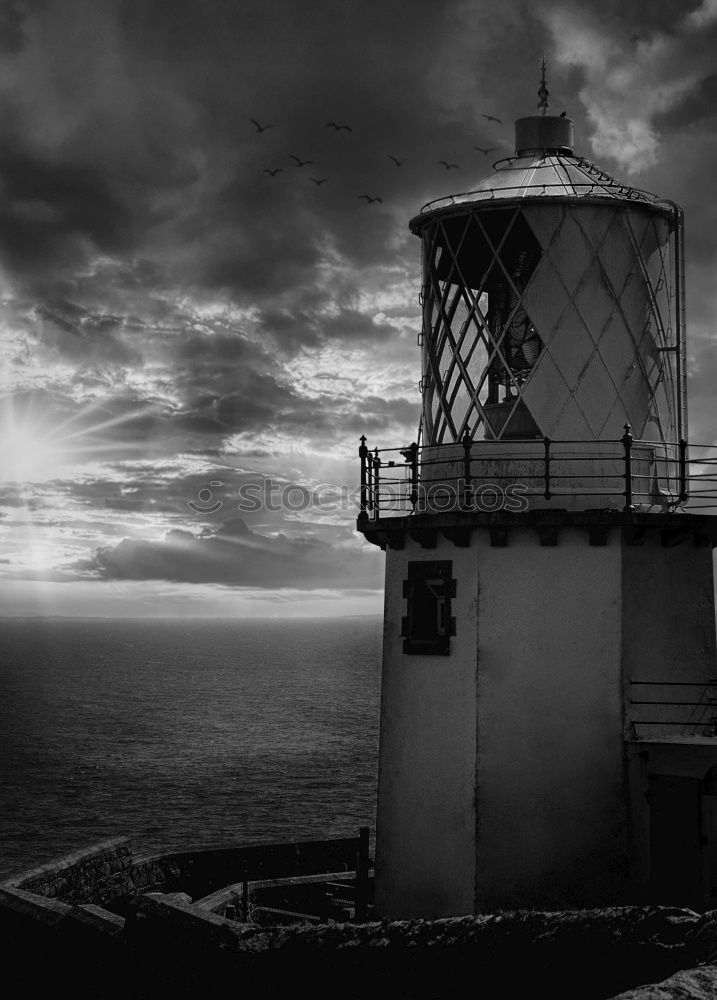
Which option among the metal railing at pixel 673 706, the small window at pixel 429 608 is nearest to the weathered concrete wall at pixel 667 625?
the metal railing at pixel 673 706

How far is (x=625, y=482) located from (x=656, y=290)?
2.86m

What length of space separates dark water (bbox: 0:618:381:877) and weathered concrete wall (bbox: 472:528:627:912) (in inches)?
1650

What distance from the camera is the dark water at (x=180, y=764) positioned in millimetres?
58344

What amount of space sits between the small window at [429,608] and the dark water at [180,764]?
41.3 meters

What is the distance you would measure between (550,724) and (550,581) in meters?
1.90

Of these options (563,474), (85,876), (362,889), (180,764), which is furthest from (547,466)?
(180,764)

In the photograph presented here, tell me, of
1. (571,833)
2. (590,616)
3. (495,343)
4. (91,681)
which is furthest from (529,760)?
(91,681)

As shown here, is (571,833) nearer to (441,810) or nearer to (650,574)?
(441,810)

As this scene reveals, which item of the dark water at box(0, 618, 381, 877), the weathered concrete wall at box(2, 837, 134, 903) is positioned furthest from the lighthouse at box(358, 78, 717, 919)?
the dark water at box(0, 618, 381, 877)

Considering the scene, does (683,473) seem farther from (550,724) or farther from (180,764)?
(180,764)

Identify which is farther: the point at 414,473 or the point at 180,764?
the point at 180,764

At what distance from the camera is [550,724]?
47.1 ft

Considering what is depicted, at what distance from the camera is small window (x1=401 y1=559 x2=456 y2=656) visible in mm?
14953

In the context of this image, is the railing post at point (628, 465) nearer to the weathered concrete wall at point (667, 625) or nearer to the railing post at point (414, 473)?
the weathered concrete wall at point (667, 625)
